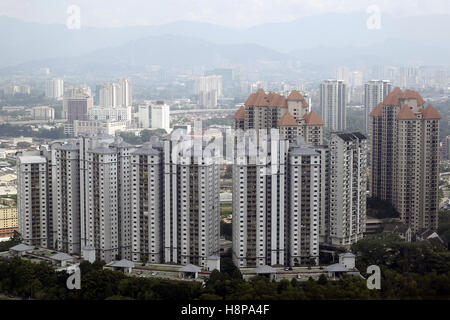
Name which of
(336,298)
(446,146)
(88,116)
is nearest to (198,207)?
(336,298)

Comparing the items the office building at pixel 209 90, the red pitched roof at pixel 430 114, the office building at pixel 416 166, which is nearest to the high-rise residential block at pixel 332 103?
the office building at pixel 209 90

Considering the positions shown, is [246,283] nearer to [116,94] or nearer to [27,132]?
[27,132]

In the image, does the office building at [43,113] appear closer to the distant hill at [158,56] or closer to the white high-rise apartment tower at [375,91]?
the distant hill at [158,56]

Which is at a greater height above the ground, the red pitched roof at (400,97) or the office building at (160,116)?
the red pitched roof at (400,97)

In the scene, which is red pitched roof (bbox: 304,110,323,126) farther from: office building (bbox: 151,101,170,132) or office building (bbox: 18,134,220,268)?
office building (bbox: 151,101,170,132)

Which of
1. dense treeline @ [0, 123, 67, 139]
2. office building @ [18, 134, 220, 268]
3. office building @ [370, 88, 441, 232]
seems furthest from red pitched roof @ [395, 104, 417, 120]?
dense treeline @ [0, 123, 67, 139]

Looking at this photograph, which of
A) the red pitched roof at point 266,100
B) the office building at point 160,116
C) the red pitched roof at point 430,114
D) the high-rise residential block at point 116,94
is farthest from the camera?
the high-rise residential block at point 116,94

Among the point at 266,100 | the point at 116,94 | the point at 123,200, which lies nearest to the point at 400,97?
the point at 266,100
